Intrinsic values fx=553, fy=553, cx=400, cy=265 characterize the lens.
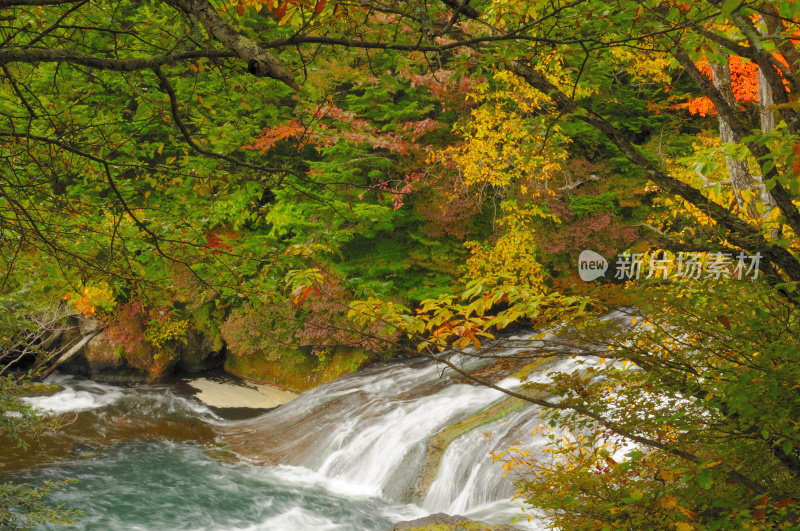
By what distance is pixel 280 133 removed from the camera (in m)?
9.64

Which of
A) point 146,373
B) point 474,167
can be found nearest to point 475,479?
point 474,167

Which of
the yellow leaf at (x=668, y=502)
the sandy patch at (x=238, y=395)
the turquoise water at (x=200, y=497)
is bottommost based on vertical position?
the turquoise water at (x=200, y=497)

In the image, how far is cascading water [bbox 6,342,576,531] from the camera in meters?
6.53

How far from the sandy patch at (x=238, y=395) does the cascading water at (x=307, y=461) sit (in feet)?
2.76

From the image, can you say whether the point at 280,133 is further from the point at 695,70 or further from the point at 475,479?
the point at 695,70

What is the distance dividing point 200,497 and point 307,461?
59.8 inches

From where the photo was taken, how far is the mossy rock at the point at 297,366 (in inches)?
448

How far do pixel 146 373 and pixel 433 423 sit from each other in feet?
25.8

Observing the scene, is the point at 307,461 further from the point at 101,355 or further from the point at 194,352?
the point at 101,355

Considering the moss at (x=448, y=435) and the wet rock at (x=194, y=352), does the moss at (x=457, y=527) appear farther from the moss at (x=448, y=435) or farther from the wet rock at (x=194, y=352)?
the wet rock at (x=194, y=352)

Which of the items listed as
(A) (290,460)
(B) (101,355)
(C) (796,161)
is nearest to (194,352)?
(B) (101,355)

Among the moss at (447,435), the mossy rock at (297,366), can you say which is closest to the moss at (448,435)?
the moss at (447,435)

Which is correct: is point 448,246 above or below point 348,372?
above

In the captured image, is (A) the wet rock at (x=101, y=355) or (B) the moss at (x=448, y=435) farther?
(A) the wet rock at (x=101, y=355)
